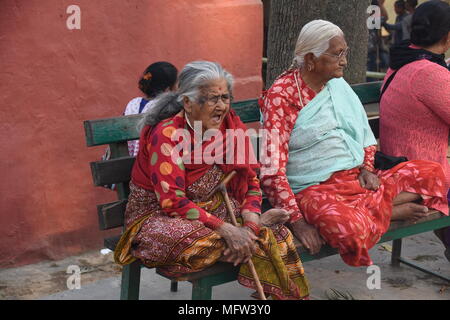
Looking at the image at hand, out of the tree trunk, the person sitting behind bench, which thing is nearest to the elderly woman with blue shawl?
the tree trunk

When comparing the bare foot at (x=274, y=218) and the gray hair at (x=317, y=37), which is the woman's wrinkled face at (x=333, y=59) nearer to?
the gray hair at (x=317, y=37)

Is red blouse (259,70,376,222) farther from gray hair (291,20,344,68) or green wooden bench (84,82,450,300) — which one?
green wooden bench (84,82,450,300)

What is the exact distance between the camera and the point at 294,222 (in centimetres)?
367

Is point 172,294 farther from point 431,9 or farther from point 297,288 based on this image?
point 431,9

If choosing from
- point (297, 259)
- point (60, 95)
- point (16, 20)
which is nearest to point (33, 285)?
point (60, 95)

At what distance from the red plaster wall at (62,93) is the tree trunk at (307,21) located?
823 millimetres

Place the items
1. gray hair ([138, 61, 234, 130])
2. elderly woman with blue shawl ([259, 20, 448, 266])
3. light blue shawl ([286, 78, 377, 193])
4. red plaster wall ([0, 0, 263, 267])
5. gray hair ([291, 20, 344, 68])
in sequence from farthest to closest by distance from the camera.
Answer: red plaster wall ([0, 0, 263, 267]), light blue shawl ([286, 78, 377, 193]), gray hair ([291, 20, 344, 68]), elderly woman with blue shawl ([259, 20, 448, 266]), gray hair ([138, 61, 234, 130])

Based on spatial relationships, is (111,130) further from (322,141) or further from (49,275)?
(49,275)

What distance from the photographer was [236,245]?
10.5 ft

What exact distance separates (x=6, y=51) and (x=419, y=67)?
103 inches

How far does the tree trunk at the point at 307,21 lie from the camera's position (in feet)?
15.6

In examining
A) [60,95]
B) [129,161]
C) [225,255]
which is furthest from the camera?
[60,95]

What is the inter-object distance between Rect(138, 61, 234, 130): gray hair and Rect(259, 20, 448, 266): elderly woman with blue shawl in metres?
0.59

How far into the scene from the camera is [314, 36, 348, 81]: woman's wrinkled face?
381 centimetres
